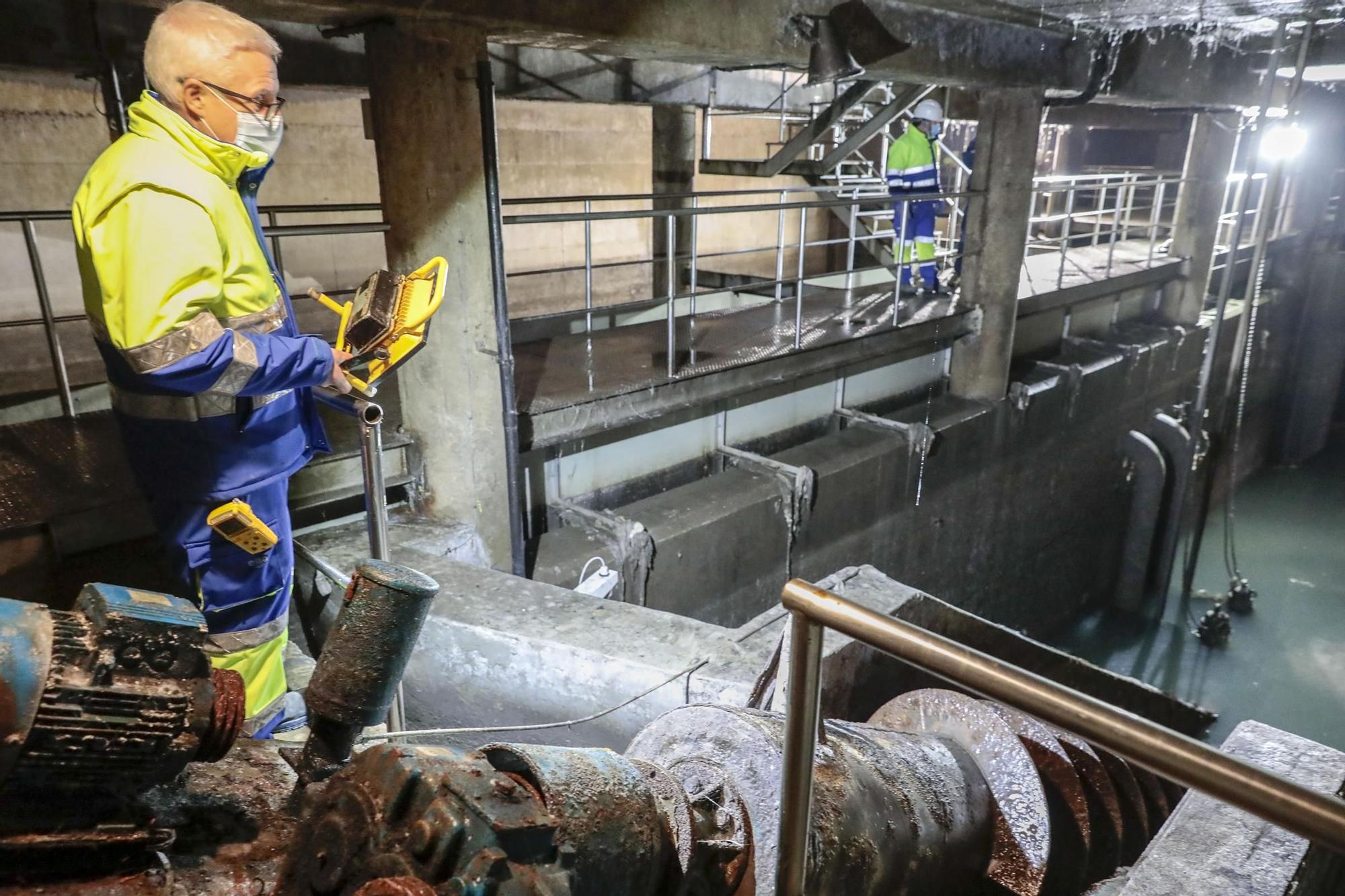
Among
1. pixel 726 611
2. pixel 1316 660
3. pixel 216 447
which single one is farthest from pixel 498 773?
pixel 1316 660

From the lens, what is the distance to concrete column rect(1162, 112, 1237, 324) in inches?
412

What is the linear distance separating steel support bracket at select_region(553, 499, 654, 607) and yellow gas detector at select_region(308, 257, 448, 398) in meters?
2.37

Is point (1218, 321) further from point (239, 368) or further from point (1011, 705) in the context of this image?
point (239, 368)

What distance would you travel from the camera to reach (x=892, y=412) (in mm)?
7453

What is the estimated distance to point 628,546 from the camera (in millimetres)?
4930

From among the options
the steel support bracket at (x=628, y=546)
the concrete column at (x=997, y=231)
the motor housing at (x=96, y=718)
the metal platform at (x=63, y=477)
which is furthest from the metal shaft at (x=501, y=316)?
the concrete column at (x=997, y=231)

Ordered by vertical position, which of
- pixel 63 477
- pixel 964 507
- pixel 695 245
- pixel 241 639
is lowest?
pixel 964 507

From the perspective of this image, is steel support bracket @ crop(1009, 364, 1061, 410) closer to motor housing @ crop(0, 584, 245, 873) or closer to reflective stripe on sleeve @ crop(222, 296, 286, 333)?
reflective stripe on sleeve @ crop(222, 296, 286, 333)

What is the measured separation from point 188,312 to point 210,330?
69mm

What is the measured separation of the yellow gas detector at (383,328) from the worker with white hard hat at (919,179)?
649cm

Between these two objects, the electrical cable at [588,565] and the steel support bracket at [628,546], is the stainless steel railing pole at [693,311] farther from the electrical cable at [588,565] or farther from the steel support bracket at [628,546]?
the electrical cable at [588,565]

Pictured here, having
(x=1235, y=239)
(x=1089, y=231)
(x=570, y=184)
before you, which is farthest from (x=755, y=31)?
(x=1089, y=231)

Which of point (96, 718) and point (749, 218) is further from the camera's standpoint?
point (749, 218)

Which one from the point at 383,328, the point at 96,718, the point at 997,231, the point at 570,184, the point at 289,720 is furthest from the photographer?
the point at 570,184
